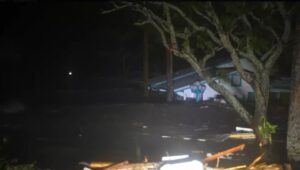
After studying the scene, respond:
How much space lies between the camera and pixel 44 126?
21.1m

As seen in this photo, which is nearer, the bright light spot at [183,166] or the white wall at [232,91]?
the bright light spot at [183,166]

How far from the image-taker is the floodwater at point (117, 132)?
1505 cm

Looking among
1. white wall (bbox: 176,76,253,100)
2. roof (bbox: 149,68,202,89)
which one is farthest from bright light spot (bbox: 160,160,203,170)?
roof (bbox: 149,68,202,89)

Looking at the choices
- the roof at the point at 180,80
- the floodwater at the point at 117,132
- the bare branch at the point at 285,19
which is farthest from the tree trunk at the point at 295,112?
the roof at the point at 180,80

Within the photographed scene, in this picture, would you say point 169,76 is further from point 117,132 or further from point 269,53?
point 269,53

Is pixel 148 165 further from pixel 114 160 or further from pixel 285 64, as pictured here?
pixel 285 64

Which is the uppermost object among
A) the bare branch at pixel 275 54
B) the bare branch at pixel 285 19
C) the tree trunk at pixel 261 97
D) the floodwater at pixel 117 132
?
the bare branch at pixel 285 19

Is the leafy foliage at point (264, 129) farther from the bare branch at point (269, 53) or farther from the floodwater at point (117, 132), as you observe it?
Answer: the bare branch at point (269, 53)

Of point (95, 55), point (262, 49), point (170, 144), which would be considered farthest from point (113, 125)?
point (95, 55)

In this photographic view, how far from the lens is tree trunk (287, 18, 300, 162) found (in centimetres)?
1298

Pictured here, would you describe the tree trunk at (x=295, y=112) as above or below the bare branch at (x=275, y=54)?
below

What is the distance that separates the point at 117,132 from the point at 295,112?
9322 mm

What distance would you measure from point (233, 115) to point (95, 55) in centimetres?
2926

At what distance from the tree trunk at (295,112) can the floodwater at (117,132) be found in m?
1.21
